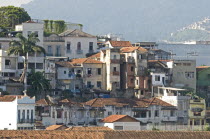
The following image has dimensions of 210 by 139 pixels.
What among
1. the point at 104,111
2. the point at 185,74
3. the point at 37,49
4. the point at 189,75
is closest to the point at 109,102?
the point at 104,111

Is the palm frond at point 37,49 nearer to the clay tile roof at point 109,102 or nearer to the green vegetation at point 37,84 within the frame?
the green vegetation at point 37,84

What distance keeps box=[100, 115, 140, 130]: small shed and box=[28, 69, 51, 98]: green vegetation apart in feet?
25.1

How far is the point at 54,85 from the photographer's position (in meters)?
107

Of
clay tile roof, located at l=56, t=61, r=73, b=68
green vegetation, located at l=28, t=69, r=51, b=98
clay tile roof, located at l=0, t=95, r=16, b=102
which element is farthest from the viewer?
clay tile roof, located at l=56, t=61, r=73, b=68

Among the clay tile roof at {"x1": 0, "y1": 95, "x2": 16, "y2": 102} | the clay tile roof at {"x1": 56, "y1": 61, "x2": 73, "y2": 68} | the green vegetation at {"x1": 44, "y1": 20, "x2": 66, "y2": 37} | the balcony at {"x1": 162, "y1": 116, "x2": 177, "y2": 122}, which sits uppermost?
the green vegetation at {"x1": 44, "y1": 20, "x2": 66, "y2": 37}

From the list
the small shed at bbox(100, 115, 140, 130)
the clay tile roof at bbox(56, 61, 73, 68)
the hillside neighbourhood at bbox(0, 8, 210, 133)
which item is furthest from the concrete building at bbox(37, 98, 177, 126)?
the clay tile roof at bbox(56, 61, 73, 68)

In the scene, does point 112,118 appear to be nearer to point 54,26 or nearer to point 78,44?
point 78,44

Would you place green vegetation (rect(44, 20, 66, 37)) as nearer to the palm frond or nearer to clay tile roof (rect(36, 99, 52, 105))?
the palm frond

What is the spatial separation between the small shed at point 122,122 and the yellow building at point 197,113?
900 cm

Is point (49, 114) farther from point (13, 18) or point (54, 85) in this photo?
→ point (13, 18)

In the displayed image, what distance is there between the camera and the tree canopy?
400 ft

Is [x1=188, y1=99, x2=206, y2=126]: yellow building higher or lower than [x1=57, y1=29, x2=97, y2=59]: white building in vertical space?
lower

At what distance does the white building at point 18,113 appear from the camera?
9244cm

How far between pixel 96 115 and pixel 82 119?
1378 mm
